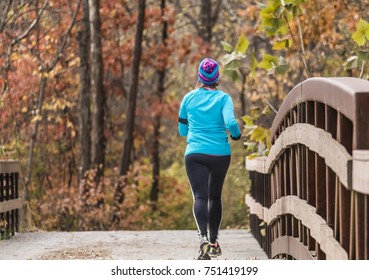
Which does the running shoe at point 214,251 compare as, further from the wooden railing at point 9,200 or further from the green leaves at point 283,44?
the wooden railing at point 9,200

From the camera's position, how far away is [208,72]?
8.87 m

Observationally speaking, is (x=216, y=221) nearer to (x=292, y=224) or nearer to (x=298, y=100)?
(x=292, y=224)

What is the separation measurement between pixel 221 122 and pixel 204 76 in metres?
0.44

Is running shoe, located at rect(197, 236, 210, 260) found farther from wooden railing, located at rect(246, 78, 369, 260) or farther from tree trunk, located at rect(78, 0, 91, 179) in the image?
tree trunk, located at rect(78, 0, 91, 179)

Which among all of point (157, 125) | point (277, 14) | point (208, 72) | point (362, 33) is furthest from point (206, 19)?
point (208, 72)

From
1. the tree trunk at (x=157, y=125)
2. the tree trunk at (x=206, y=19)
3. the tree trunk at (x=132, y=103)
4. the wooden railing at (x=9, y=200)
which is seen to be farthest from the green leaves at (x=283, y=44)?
the tree trunk at (x=206, y=19)

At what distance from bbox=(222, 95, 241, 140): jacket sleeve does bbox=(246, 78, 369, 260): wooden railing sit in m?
0.41

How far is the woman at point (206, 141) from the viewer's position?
8.83 metres

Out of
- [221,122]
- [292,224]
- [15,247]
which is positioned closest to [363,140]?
[292,224]

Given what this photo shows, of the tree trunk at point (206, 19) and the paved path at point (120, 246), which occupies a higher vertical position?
the tree trunk at point (206, 19)

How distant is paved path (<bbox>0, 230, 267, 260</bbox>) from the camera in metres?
10.3

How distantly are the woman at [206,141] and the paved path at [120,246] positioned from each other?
113 cm

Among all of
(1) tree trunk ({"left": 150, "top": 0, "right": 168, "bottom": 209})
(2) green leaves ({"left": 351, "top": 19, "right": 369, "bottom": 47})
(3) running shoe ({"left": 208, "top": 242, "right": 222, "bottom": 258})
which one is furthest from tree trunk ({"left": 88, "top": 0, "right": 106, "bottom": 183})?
(3) running shoe ({"left": 208, "top": 242, "right": 222, "bottom": 258})

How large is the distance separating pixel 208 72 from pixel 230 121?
545 millimetres
